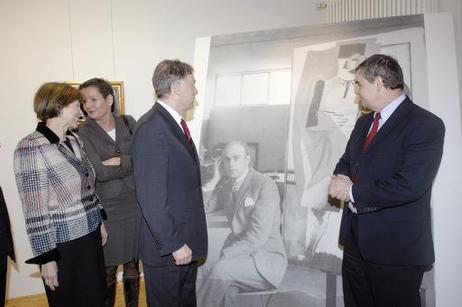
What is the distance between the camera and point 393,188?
1465 millimetres

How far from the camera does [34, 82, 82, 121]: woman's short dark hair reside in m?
1.73

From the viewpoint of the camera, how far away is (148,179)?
1.52 meters

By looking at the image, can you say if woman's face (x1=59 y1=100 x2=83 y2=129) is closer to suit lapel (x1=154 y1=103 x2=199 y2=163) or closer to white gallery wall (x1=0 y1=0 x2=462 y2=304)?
suit lapel (x1=154 y1=103 x2=199 y2=163)

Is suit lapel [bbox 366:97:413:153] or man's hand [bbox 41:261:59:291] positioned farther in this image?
man's hand [bbox 41:261:59:291]

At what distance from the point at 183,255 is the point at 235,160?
0.79 m

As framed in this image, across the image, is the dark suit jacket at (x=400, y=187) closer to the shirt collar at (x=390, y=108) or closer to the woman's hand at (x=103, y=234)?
the shirt collar at (x=390, y=108)

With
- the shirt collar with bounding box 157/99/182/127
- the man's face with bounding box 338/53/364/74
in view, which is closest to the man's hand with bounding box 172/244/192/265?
the shirt collar with bounding box 157/99/182/127

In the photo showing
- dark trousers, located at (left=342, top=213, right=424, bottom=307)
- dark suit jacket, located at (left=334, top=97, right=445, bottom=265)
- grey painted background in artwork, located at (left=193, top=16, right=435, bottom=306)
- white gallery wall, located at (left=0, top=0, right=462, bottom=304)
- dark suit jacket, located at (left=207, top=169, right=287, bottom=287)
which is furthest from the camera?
white gallery wall, located at (left=0, top=0, right=462, bottom=304)

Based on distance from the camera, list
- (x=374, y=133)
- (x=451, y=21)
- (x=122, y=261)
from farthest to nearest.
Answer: (x=122, y=261) < (x=451, y=21) < (x=374, y=133)

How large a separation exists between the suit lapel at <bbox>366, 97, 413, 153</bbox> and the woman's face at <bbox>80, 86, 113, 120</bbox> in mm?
Result: 1527

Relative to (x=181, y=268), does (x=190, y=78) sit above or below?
above

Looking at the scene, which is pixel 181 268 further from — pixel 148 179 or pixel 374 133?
pixel 374 133

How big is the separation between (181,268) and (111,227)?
707mm

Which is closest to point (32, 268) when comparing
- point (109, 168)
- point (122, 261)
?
point (122, 261)
